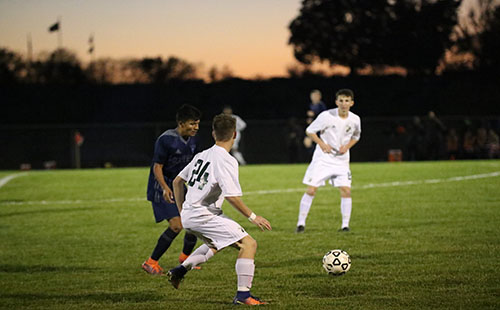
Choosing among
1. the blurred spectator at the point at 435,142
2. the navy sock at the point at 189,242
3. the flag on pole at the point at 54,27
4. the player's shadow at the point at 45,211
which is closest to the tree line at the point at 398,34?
the flag on pole at the point at 54,27

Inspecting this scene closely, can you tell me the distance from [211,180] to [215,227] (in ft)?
1.37

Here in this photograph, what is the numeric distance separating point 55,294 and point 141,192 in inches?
484

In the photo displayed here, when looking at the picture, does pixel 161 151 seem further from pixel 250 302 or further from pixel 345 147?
pixel 345 147

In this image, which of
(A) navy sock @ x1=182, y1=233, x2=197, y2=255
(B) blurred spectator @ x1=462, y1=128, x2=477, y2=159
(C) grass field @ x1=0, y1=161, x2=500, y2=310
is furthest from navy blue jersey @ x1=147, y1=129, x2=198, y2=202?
(B) blurred spectator @ x1=462, y1=128, x2=477, y2=159

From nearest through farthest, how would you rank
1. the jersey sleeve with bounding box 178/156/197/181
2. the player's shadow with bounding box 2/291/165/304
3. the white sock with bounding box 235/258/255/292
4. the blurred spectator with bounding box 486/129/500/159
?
the white sock with bounding box 235/258/255/292 < the jersey sleeve with bounding box 178/156/197/181 < the player's shadow with bounding box 2/291/165/304 < the blurred spectator with bounding box 486/129/500/159

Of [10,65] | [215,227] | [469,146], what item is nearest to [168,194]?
[215,227]

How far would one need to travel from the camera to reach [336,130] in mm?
11078

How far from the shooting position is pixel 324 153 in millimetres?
11234

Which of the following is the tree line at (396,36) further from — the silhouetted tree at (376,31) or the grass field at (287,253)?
the grass field at (287,253)

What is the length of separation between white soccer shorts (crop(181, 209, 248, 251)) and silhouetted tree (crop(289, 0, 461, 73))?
50.2 metres

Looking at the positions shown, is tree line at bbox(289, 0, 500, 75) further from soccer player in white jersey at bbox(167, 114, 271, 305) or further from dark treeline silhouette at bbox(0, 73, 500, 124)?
soccer player in white jersey at bbox(167, 114, 271, 305)

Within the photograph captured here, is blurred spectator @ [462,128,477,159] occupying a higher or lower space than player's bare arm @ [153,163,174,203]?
lower

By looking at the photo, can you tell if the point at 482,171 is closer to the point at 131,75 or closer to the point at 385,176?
the point at 385,176

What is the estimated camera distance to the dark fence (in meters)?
32.0
